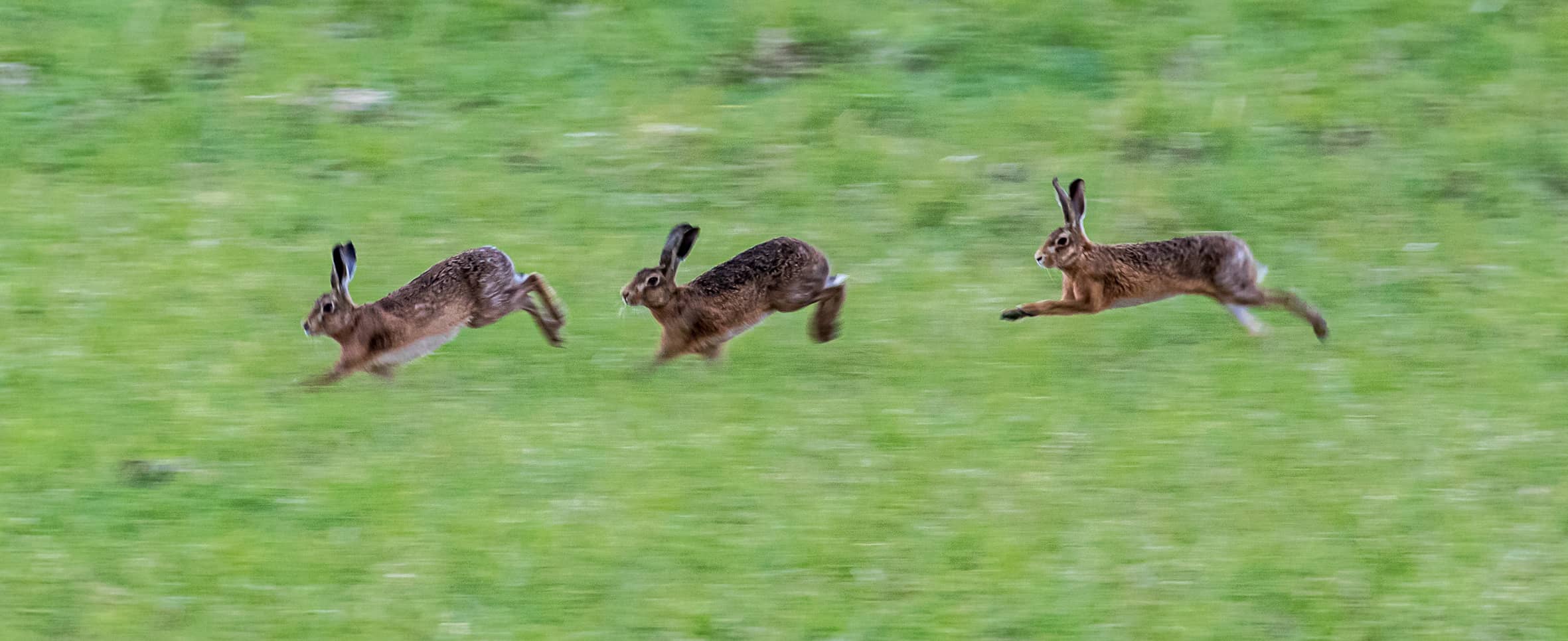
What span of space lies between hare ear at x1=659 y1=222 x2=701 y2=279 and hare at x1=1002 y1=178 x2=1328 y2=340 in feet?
5.72

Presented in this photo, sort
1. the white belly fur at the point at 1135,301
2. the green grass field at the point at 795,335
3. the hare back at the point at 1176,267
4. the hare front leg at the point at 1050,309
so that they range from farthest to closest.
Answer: the white belly fur at the point at 1135,301, the hare front leg at the point at 1050,309, the hare back at the point at 1176,267, the green grass field at the point at 795,335

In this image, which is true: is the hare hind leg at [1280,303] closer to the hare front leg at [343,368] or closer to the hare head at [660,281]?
the hare head at [660,281]

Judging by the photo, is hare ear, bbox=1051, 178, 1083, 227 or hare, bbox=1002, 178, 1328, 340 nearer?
hare, bbox=1002, 178, 1328, 340

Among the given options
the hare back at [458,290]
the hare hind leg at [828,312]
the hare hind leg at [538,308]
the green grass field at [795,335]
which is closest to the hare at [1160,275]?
the green grass field at [795,335]

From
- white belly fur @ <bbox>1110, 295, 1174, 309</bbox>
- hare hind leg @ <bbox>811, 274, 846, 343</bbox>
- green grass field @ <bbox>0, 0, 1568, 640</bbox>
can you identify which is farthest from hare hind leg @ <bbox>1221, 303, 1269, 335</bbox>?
hare hind leg @ <bbox>811, 274, 846, 343</bbox>

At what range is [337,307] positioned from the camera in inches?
373

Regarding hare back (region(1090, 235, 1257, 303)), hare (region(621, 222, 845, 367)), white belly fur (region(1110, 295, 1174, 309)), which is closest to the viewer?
hare (region(621, 222, 845, 367))

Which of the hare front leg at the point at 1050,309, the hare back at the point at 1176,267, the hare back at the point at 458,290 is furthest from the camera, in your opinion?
the hare front leg at the point at 1050,309

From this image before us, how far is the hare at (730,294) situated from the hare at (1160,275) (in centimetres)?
101

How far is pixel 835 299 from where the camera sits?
1009cm

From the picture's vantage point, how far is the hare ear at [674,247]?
9797 mm

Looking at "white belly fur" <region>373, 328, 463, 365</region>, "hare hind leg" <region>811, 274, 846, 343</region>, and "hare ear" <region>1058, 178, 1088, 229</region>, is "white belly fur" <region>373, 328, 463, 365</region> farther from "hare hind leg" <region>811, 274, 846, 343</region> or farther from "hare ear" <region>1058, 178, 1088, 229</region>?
"hare ear" <region>1058, 178, 1088, 229</region>

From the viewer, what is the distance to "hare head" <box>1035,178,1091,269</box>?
10133 mm

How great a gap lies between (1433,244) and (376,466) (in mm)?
6917
